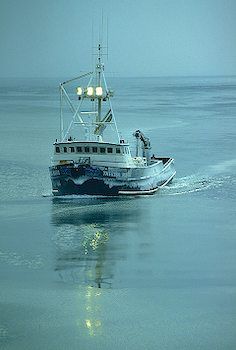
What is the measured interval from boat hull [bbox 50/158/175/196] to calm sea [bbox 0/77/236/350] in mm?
685

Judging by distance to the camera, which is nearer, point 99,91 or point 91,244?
point 91,244

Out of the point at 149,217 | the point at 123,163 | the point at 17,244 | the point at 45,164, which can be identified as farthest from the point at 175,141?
the point at 17,244

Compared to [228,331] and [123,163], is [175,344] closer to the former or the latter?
[228,331]

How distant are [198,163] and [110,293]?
37.4 m

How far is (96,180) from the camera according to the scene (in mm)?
48344

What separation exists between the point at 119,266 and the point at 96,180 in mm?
15357

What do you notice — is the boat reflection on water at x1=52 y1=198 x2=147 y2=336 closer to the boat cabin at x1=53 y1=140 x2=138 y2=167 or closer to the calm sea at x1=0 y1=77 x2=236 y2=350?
the calm sea at x1=0 y1=77 x2=236 y2=350

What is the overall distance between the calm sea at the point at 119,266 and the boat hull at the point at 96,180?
0.69 meters

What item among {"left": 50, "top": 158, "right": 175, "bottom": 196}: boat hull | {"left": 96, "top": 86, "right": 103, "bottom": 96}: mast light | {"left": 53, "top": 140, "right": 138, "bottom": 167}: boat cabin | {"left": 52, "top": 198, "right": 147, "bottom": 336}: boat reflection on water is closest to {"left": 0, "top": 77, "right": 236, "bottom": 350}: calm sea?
{"left": 52, "top": 198, "right": 147, "bottom": 336}: boat reflection on water

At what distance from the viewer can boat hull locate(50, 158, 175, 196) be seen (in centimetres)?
4816

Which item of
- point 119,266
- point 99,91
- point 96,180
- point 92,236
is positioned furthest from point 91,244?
point 99,91

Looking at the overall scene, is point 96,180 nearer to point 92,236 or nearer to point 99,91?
point 99,91

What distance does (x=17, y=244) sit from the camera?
36750 millimetres

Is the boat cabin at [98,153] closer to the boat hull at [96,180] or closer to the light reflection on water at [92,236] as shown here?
the boat hull at [96,180]
